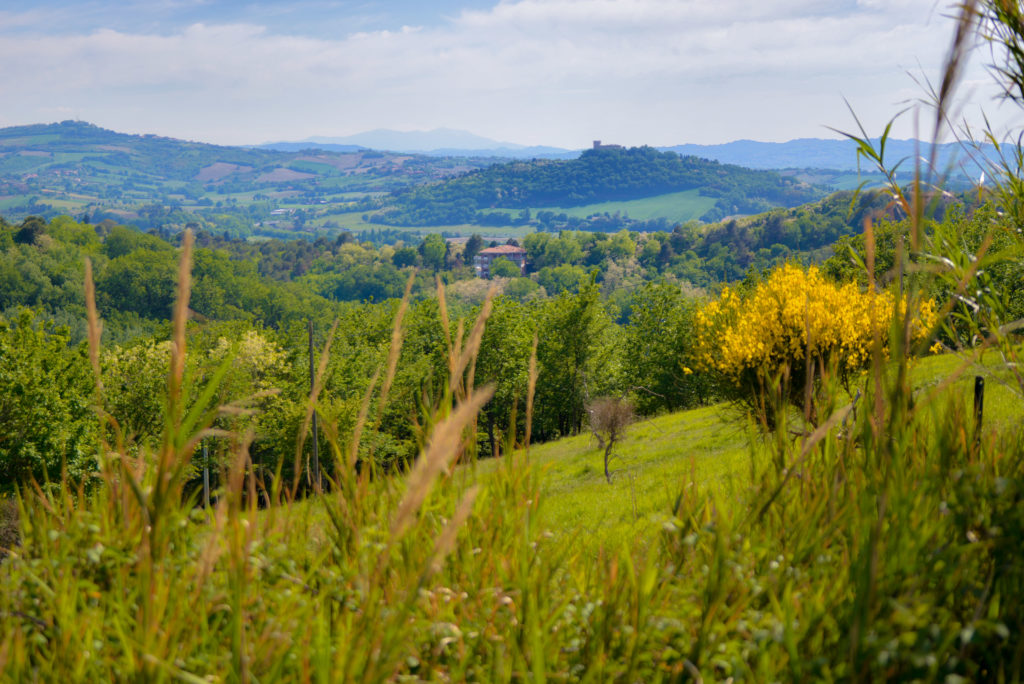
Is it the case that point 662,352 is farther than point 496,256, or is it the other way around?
point 496,256

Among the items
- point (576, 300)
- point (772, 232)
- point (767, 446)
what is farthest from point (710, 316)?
point (772, 232)

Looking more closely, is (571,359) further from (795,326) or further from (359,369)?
(795,326)

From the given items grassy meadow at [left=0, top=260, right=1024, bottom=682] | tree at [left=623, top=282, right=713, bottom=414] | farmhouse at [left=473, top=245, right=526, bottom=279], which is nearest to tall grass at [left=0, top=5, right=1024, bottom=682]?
grassy meadow at [left=0, top=260, right=1024, bottom=682]

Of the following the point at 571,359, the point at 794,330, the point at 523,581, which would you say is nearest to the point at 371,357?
the point at 571,359

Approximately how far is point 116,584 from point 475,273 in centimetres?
15481

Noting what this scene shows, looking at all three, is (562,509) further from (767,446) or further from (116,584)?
(116,584)

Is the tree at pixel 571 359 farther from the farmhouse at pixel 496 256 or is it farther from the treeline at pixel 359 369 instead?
the farmhouse at pixel 496 256

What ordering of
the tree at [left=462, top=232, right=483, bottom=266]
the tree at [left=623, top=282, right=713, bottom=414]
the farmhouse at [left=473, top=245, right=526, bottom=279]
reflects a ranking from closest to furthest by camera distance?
the tree at [left=623, top=282, right=713, bottom=414], the farmhouse at [left=473, top=245, right=526, bottom=279], the tree at [left=462, top=232, right=483, bottom=266]

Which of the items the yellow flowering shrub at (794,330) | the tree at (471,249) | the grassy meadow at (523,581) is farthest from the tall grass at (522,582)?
the tree at (471,249)

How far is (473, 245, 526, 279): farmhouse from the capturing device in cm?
16488

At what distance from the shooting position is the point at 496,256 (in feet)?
555

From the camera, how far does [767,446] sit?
244 cm

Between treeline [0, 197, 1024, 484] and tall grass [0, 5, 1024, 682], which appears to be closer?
tall grass [0, 5, 1024, 682]

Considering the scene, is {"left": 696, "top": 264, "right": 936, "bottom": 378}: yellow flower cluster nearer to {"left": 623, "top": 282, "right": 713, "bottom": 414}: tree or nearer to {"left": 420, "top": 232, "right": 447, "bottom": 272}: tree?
{"left": 623, "top": 282, "right": 713, "bottom": 414}: tree
